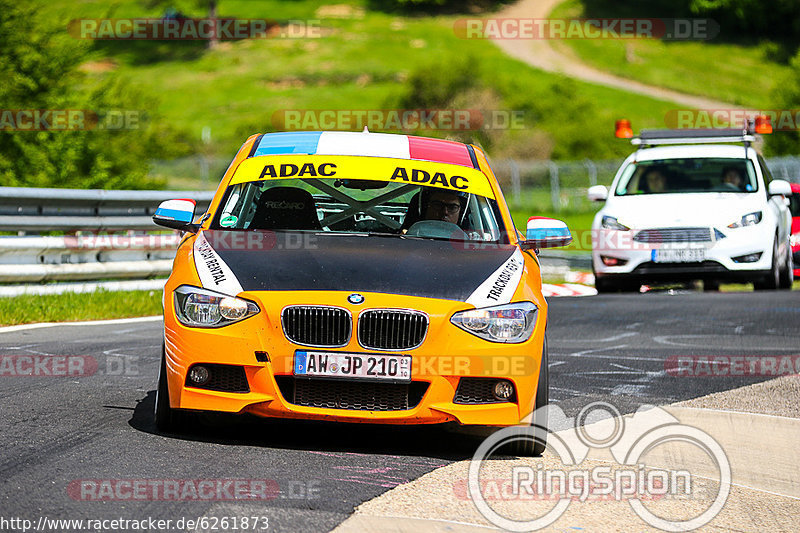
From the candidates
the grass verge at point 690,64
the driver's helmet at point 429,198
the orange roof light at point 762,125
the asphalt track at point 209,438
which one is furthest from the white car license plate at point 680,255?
the grass verge at point 690,64

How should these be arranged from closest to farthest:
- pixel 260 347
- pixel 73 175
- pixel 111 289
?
pixel 260 347, pixel 111 289, pixel 73 175

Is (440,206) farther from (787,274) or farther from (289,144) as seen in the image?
(787,274)

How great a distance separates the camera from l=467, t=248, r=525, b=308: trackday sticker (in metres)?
5.96

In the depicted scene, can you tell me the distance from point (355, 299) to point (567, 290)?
39.5 feet

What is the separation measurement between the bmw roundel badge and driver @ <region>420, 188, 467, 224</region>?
156cm

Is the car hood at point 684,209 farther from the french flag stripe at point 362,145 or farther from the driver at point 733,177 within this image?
the french flag stripe at point 362,145

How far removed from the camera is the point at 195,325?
5898mm

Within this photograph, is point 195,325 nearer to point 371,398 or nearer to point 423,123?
point 371,398

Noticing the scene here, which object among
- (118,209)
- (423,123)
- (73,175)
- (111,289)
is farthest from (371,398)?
(423,123)

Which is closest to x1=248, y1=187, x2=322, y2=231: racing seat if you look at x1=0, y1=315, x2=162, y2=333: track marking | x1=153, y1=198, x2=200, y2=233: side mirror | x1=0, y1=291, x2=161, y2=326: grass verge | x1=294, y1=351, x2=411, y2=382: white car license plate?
x1=153, y1=198, x2=200, y2=233: side mirror

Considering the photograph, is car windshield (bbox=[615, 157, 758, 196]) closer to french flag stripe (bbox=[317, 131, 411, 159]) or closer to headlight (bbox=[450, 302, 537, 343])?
french flag stripe (bbox=[317, 131, 411, 159])

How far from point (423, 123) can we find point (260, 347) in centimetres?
6303

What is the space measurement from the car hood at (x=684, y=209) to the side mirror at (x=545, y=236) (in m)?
7.57

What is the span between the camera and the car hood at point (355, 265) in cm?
592
